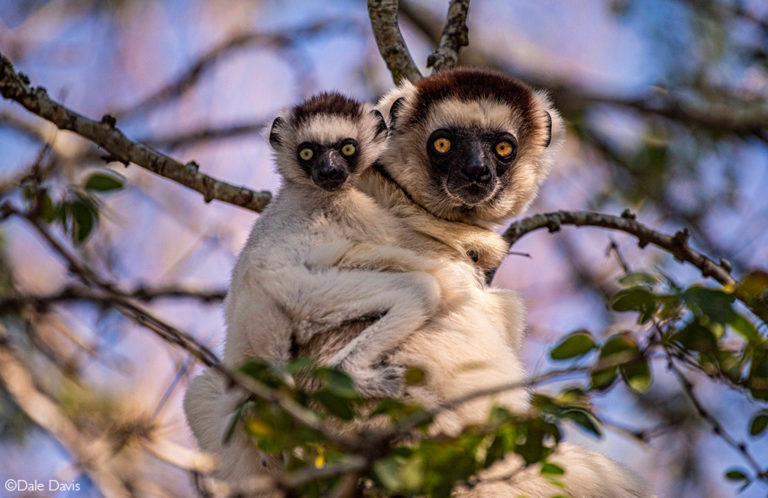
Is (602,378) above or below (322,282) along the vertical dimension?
below

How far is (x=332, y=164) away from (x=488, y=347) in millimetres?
1077

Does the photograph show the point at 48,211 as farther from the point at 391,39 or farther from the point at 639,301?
the point at 639,301

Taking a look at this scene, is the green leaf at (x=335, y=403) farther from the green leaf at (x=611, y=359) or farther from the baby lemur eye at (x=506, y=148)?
the baby lemur eye at (x=506, y=148)

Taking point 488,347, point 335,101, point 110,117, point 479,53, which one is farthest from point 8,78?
point 479,53

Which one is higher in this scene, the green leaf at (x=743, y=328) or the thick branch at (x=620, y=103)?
the thick branch at (x=620, y=103)

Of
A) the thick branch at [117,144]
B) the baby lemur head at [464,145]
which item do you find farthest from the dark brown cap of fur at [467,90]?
the thick branch at [117,144]

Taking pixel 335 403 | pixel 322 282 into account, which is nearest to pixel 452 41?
pixel 322 282

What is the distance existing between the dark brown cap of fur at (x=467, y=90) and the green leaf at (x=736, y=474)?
224cm

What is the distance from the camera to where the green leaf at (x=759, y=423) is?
267cm

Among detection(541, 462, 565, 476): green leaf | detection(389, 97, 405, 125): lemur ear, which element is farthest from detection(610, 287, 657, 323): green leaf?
detection(389, 97, 405, 125): lemur ear

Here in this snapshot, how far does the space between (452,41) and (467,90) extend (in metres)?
0.79

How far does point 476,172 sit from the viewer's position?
3.88 metres

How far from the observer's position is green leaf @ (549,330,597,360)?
2.45 metres

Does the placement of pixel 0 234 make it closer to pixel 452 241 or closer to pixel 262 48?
pixel 262 48
